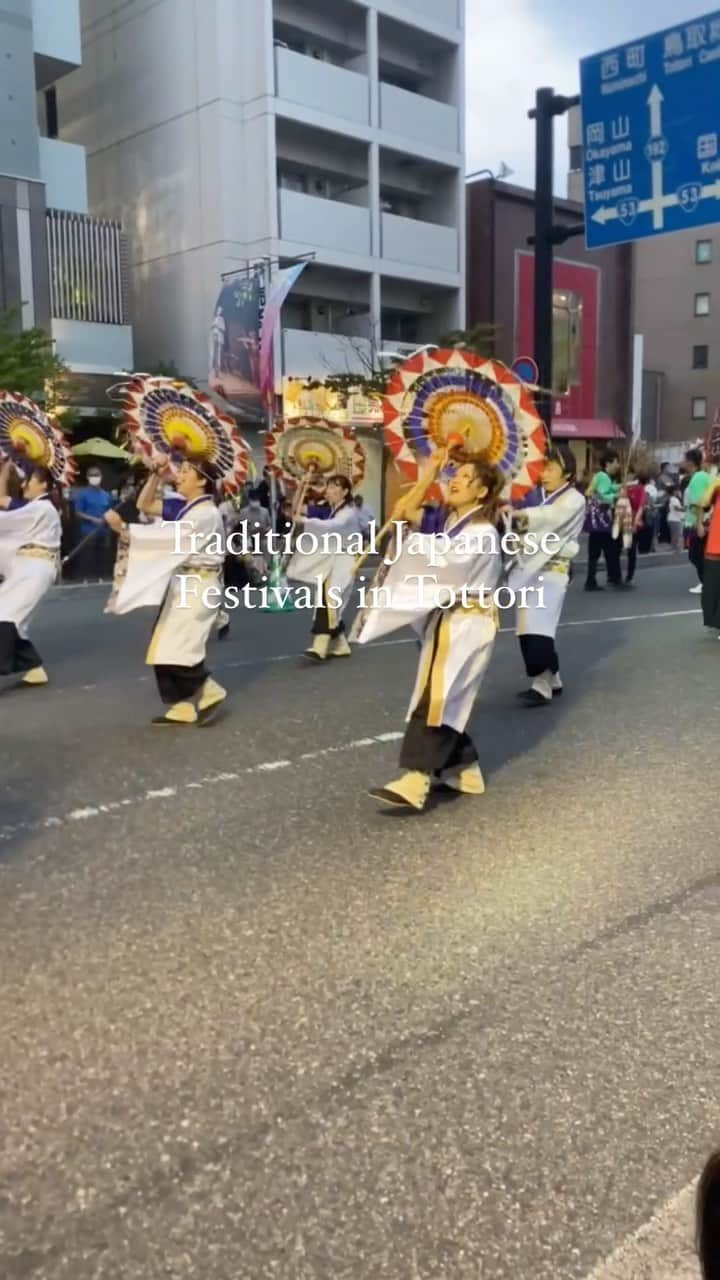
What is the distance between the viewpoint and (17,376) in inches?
640

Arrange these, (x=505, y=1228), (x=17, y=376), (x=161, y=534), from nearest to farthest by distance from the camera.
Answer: (x=505, y=1228)
(x=161, y=534)
(x=17, y=376)

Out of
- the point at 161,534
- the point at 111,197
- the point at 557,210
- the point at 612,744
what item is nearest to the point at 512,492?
the point at 612,744

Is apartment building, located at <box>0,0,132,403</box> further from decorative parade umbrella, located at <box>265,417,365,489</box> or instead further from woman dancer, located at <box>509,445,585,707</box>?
woman dancer, located at <box>509,445,585,707</box>

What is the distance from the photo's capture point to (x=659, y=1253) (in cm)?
208

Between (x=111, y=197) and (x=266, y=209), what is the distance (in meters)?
5.77

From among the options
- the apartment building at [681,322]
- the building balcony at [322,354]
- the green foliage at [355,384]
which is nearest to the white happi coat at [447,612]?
the green foliage at [355,384]

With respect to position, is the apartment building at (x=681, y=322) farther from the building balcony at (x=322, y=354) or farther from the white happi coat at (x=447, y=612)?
the white happi coat at (x=447, y=612)

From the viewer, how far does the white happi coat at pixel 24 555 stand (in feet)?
25.5

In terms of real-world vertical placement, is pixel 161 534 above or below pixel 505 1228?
above

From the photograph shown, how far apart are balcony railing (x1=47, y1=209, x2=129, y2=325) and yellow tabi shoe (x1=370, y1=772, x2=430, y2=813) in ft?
67.1

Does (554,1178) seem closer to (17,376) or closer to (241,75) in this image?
(17,376)

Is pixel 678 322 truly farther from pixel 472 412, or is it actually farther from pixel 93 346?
pixel 472 412

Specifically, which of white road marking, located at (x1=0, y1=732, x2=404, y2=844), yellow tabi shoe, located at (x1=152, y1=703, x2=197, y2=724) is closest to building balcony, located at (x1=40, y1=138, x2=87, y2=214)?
yellow tabi shoe, located at (x1=152, y1=703, x2=197, y2=724)

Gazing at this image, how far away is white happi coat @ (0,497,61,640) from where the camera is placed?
306 inches
